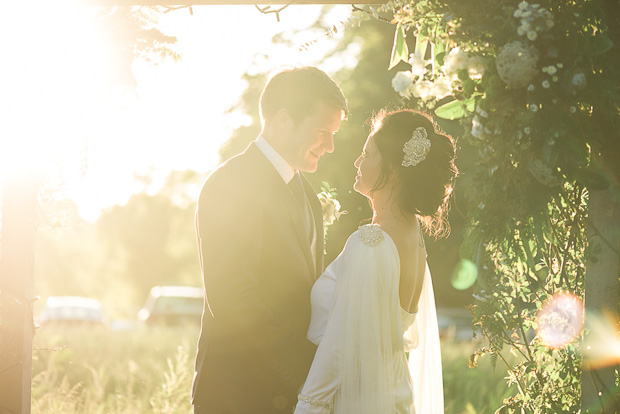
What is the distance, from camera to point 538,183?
366cm

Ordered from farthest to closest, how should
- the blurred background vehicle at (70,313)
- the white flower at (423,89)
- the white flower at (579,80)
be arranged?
the blurred background vehicle at (70,313) < the white flower at (423,89) < the white flower at (579,80)

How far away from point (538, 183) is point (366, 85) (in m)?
12.5

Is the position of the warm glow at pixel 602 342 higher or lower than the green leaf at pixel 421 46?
lower

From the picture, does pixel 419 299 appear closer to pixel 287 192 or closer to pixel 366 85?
pixel 287 192

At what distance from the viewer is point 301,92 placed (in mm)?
4340

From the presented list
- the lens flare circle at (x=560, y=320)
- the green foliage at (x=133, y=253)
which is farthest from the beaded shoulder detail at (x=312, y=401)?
the green foliage at (x=133, y=253)

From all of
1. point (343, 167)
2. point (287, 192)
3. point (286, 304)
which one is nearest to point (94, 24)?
point (287, 192)

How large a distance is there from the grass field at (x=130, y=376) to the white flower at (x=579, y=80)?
13.2 ft

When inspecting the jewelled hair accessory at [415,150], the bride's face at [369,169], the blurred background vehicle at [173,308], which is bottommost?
the blurred background vehicle at [173,308]

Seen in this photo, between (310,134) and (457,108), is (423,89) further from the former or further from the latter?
(310,134)

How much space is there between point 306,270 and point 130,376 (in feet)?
19.6

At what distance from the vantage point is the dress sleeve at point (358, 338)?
3.83m

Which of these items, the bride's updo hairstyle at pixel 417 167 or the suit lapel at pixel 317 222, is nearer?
the bride's updo hairstyle at pixel 417 167

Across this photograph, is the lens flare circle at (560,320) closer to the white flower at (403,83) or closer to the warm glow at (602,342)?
the warm glow at (602,342)
